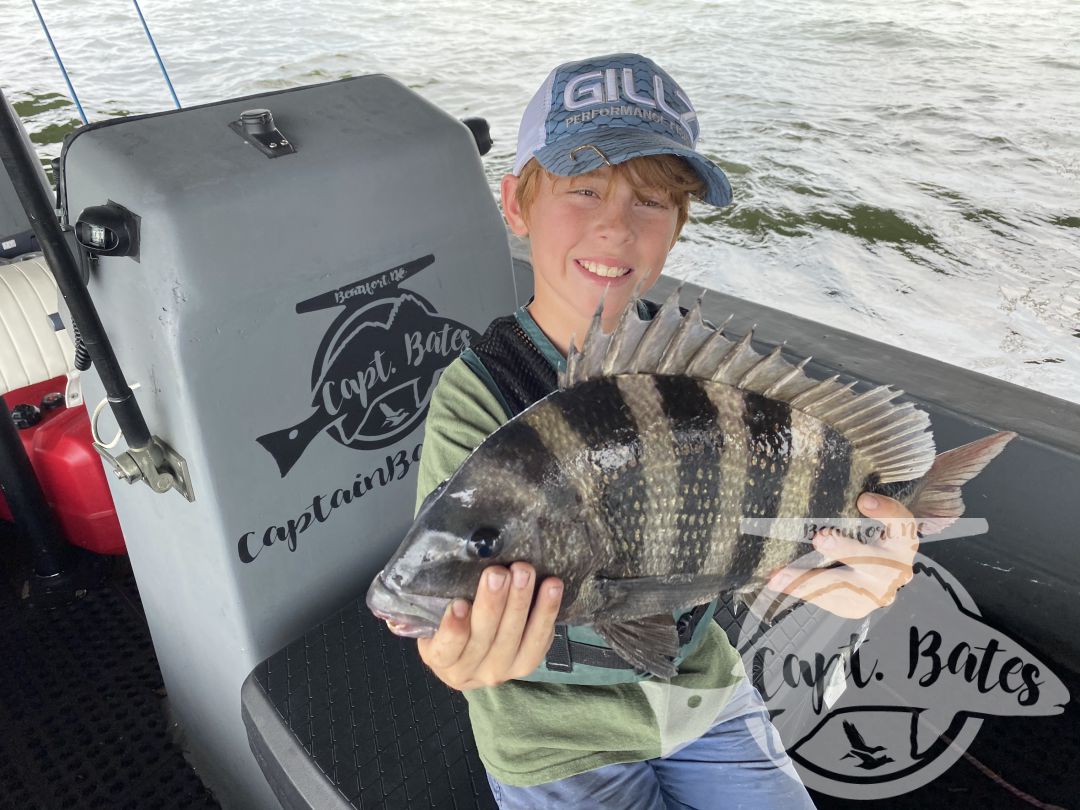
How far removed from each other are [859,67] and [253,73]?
5423 mm

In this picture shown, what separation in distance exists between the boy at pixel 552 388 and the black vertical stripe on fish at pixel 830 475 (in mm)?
66

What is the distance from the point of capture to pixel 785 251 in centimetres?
402

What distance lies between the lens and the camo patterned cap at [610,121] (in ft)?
3.43

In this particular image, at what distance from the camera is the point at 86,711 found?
192 cm

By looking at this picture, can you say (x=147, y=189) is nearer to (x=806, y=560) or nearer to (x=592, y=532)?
(x=592, y=532)

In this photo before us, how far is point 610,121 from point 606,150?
3.2 inches

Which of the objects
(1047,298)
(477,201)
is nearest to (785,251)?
(1047,298)

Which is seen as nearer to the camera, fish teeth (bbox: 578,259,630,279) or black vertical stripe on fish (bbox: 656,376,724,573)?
black vertical stripe on fish (bbox: 656,376,724,573)

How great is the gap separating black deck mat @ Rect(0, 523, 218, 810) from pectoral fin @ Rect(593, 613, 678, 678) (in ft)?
4.59

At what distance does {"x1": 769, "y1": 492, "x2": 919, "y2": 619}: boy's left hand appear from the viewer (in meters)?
0.90

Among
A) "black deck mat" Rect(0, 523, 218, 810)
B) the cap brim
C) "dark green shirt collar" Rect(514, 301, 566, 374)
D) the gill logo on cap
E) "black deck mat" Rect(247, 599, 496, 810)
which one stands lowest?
"black deck mat" Rect(0, 523, 218, 810)

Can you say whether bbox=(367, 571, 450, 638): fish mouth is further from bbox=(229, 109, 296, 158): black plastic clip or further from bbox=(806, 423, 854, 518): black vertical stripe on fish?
bbox=(229, 109, 296, 158): black plastic clip

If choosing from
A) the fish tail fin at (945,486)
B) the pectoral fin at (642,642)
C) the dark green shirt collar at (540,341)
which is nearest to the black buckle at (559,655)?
the pectoral fin at (642,642)

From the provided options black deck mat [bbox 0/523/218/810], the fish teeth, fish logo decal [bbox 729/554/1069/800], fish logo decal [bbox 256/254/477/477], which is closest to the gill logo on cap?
the fish teeth
